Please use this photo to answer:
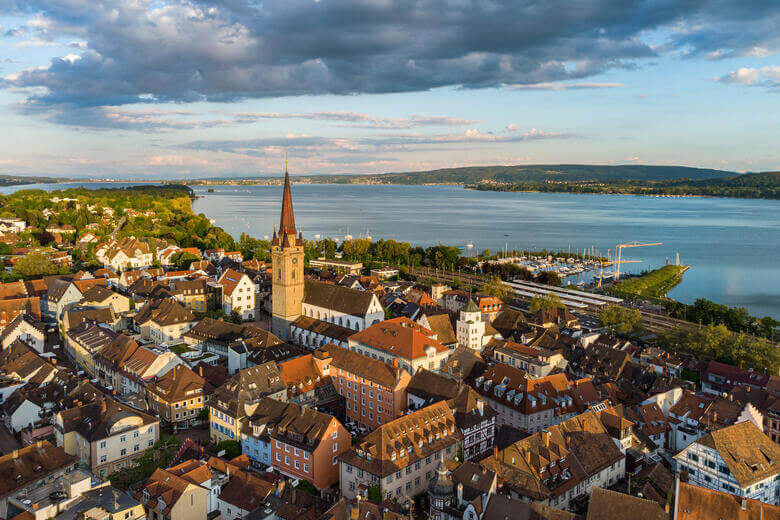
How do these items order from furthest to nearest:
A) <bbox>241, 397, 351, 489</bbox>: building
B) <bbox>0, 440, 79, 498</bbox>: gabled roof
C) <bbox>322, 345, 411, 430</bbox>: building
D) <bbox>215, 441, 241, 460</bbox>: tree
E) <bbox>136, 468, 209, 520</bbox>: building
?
<bbox>322, 345, 411, 430</bbox>: building < <bbox>215, 441, 241, 460</bbox>: tree < <bbox>241, 397, 351, 489</bbox>: building < <bbox>0, 440, 79, 498</bbox>: gabled roof < <bbox>136, 468, 209, 520</bbox>: building

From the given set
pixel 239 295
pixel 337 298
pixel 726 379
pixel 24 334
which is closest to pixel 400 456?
pixel 337 298

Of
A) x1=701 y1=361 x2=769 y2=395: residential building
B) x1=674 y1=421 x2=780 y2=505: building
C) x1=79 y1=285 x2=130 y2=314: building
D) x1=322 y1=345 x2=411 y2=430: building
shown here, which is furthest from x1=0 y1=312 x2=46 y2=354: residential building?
x1=701 y1=361 x2=769 y2=395: residential building

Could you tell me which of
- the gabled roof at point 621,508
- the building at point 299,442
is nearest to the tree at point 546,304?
the building at point 299,442

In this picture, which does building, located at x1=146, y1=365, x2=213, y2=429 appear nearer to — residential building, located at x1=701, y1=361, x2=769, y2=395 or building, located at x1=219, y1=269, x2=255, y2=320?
building, located at x1=219, y1=269, x2=255, y2=320

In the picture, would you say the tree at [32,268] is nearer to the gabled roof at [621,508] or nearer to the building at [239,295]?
the building at [239,295]

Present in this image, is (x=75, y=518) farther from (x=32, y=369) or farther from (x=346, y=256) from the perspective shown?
(x=346, y=256)

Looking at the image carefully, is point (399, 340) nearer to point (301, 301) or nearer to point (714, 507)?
point (301, 301)

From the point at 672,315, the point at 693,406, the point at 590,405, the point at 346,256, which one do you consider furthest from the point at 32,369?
the point at 346,256
